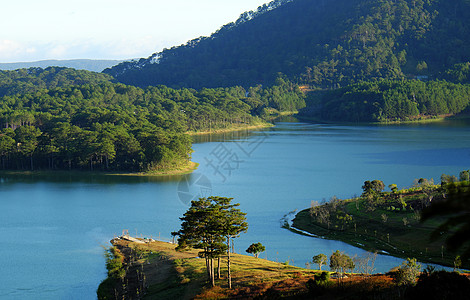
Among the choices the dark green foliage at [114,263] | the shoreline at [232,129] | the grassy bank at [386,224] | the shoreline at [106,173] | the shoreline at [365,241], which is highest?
the shoreline at [232,129]

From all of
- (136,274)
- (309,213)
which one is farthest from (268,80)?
(136,274)

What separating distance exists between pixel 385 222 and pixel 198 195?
1537cm

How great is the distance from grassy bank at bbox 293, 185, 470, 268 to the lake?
116 centimetres

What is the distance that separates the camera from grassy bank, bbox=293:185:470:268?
23406 millimetres

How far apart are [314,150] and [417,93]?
5082cm

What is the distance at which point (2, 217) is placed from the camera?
32.8 metres

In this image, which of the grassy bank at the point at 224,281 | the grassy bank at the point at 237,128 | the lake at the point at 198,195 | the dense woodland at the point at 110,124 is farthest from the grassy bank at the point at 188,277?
the grassy bank at the point at 237,128

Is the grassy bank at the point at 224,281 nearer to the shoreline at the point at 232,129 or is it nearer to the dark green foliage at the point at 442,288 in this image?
the dark green foliage at the point at 442,288

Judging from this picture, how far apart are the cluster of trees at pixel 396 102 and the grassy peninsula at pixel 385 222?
6921 centimetres

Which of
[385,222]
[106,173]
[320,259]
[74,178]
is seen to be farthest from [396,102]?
[320,259]

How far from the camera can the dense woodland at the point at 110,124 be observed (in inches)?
1977

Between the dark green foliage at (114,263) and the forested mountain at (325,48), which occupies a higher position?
the forested mountain at (325,48)

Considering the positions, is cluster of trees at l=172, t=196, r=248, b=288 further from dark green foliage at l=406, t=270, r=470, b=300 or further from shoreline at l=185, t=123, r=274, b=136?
shoreline at l=185, t=123, r=274, b=136

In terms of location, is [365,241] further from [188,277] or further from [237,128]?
[237,128]
